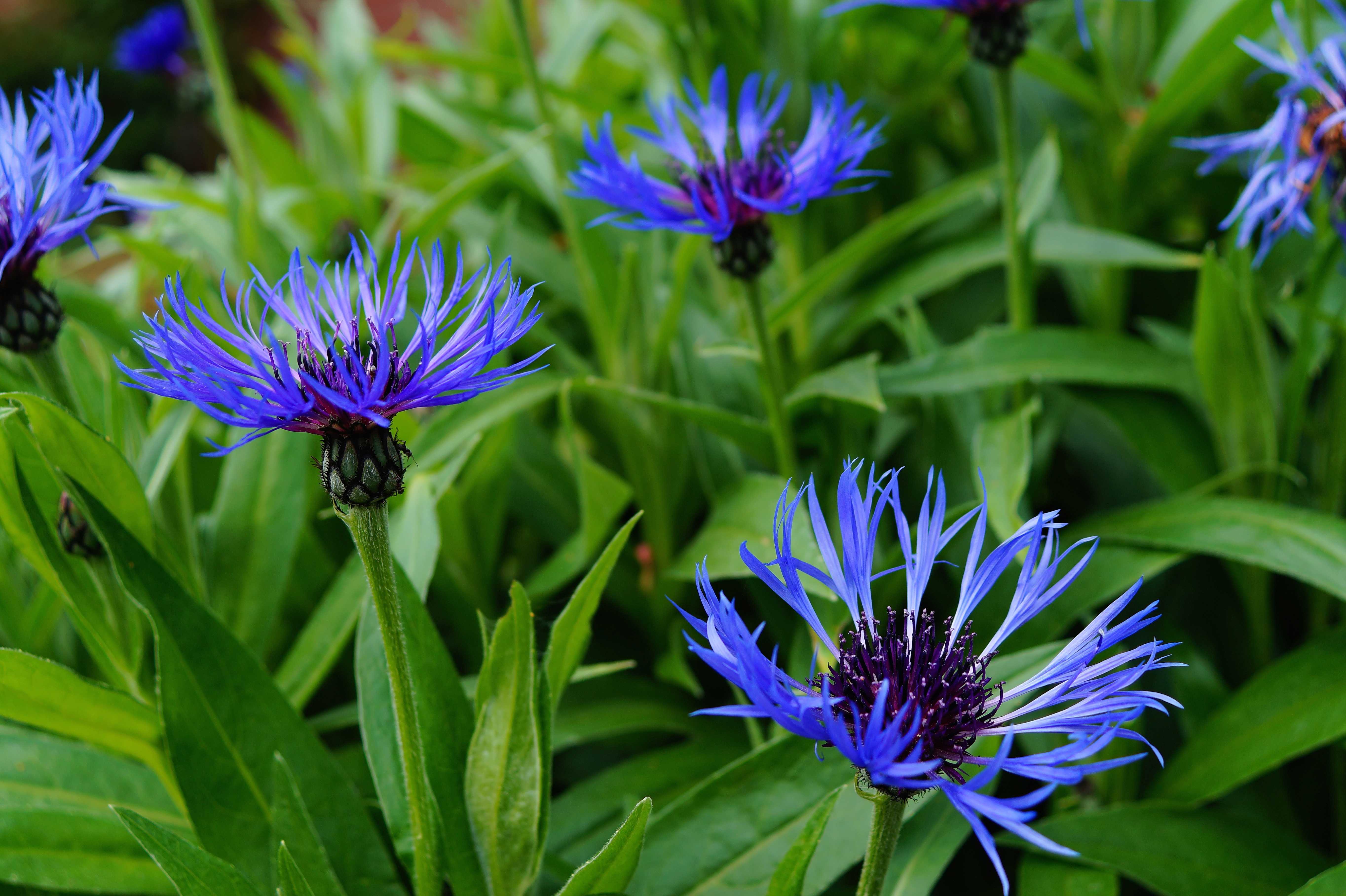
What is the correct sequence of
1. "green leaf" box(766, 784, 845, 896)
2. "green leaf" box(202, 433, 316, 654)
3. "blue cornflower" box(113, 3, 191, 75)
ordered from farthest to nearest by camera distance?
"blue cornflower" box(113, 3, 191, 75)
"green leaf" box(202, 433, 316, 654)
"green leaf" box(766, 784, 845, 896)

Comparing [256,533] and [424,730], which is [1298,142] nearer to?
[424,730]

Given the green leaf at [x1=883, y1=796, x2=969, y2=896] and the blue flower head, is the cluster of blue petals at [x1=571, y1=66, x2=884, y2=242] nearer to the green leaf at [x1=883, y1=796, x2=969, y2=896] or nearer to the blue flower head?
the blue flower head

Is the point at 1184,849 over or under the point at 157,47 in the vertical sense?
under

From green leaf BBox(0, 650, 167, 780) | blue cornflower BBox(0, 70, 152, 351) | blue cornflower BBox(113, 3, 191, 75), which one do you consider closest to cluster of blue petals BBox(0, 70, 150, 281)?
blue cornflower BBox(0, 70, 152, 351)

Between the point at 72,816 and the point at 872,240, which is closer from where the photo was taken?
the point at 72,816

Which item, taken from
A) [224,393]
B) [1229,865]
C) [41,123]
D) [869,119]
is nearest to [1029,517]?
[1229,865]

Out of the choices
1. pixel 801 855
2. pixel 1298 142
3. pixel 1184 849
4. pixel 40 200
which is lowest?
pixel 1184 849

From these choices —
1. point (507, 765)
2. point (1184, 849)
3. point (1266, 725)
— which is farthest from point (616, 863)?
point (1266, 725)
